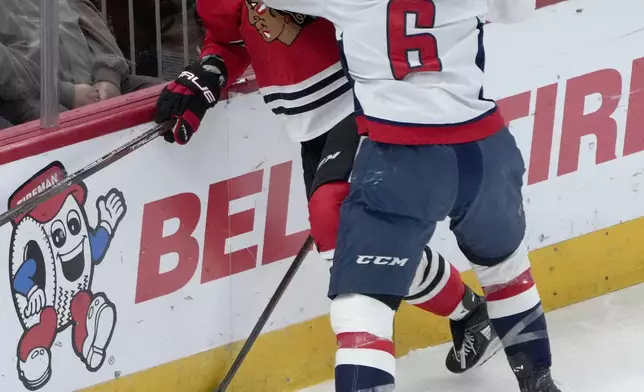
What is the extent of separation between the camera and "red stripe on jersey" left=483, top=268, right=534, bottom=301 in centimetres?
233

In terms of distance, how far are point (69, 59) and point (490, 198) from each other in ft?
3.18

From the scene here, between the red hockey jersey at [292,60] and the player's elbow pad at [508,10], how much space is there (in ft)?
0.91

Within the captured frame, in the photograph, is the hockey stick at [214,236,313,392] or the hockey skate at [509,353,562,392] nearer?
the hockey skate at [509,353,562,392]

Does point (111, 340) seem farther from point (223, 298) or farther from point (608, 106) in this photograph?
point (608, 106)

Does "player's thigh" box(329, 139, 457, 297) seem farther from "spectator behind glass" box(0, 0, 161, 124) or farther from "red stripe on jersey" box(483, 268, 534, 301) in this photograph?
"spectator behind glass" box(0, 0, 161, 124)

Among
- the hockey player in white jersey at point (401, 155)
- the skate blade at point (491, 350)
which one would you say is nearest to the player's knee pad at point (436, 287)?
the skate blade at point (491, 350)

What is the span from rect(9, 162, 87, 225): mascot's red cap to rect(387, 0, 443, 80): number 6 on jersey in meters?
0.62

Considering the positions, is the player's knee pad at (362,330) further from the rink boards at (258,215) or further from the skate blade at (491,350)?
the skate blade at (491,350)

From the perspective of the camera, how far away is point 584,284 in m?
3.04

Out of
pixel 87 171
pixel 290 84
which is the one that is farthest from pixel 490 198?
pixel 87 171

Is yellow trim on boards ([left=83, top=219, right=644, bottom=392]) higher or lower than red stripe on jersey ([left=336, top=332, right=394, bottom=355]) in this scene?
lower

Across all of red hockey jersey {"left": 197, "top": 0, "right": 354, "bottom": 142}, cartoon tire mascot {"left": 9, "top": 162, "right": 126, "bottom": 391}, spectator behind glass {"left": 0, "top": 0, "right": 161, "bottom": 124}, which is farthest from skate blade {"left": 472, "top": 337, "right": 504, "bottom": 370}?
spectator behind glass {"left": 0, "top": 0, "right": 161, "bottom": 124}

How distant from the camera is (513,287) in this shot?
2.33 meters

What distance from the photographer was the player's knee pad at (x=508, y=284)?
229 centimetres
